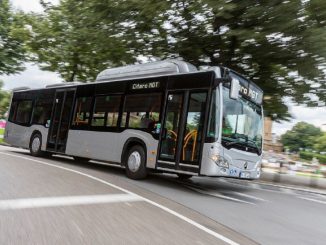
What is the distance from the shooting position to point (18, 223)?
5.68 meters

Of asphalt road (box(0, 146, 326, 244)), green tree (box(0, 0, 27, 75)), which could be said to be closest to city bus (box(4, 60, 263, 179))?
asphalt road (box(0, 146, 326, 244))

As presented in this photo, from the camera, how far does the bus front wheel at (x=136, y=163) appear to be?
39.7 ft

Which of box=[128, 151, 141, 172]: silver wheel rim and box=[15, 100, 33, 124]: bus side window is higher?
box=[15, 100, 33, 124]: bus side window

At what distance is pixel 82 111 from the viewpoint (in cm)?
1527

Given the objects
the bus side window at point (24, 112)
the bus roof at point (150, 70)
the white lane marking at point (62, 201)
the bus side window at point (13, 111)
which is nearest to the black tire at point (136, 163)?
the bus roof at point (150, 70)

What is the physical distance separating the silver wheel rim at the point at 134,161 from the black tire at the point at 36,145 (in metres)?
6.29

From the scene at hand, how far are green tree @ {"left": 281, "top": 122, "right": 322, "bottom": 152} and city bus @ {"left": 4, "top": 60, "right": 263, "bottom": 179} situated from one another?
357 feet

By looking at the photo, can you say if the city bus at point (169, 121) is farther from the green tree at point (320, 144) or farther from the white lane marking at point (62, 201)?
the green tree at point (320, 144)

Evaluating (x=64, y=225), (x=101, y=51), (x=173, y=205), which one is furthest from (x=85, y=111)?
(x=64, y=225)

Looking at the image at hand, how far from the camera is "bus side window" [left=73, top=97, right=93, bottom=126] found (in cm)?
1494

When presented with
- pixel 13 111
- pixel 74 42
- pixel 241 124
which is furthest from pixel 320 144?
pixel 241 124

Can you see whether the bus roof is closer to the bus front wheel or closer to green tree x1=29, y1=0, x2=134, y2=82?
the bus front wheel

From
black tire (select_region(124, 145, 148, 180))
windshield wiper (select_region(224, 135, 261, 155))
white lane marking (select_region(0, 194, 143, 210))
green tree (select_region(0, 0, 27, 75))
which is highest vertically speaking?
green tree (select_region(0, 0, 27, 75))

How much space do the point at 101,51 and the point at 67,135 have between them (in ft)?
14.0
